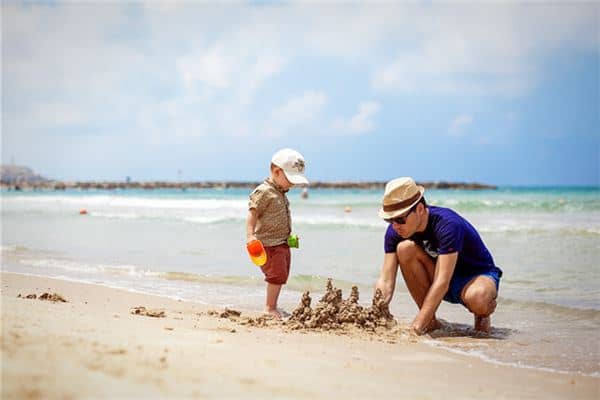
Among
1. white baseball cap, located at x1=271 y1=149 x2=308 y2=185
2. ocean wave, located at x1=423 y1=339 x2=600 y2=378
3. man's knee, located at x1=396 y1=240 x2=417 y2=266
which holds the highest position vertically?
white baseball cap, located at x1=271 y1=149 x2=308 y2=185

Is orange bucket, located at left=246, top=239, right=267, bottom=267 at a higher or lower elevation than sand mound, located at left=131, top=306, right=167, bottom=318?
higher

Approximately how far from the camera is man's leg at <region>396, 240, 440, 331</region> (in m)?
4.13

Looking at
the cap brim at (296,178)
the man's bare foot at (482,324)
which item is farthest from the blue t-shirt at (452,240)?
the cap brim at (296,178)

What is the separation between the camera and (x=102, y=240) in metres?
11.0

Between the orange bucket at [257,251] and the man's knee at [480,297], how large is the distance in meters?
1.57

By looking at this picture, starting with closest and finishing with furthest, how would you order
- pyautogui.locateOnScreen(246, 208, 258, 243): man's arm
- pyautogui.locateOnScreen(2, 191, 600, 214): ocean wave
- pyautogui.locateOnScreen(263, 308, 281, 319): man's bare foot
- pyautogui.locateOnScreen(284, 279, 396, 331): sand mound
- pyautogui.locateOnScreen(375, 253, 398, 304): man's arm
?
pyautogui.locateOnScreen(284, 279, 396, 331): sand mound, pyautogui.locateOnScreen(375, 253, 398, 304): man's arm, pyautogui.locateOnScreen(263, 308, 281, 319): man's bare foot, pyautogui.locateOnScreen(246, 208, 258, 243): man's arm, pyautogui.locateOnScreen(2, 191, 600, 214): ocean wave

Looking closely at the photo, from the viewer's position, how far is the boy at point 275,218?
16.0ft

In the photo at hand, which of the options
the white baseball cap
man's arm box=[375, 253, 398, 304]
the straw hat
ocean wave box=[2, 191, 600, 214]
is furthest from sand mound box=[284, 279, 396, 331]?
ocean wave box=[2, 191, 600, 214]

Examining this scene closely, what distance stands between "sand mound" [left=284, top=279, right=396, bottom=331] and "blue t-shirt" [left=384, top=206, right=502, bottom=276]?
16.9 inches

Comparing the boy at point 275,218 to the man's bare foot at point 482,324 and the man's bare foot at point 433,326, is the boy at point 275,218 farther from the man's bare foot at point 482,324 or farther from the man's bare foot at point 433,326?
the man's bare foot at point 482,324

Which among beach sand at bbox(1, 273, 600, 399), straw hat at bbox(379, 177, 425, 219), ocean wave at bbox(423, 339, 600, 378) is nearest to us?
beach sand at bbox(1, 273, 600, 399)

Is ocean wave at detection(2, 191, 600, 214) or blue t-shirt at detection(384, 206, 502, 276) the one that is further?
ocean wave at detection(2, 191, 600, 214)

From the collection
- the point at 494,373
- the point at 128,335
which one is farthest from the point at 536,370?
the point at 128,335

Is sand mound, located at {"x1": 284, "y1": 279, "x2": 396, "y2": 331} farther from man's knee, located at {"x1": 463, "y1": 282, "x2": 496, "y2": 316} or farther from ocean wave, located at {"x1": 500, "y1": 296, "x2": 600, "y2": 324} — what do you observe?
ocean wave, located at {"x1": 500, "y1": 296, "x2": 600, "y2": 324}
